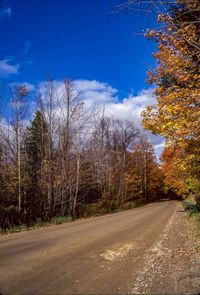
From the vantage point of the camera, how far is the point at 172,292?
5398 mm

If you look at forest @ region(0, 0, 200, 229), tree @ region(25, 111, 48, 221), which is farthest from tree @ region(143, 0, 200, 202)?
tree @ region(25, 111, 48, 221)

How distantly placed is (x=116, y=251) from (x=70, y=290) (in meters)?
3.99

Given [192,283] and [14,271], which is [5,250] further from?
[192,283]

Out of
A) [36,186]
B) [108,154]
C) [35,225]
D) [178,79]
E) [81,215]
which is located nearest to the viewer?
[178,79]

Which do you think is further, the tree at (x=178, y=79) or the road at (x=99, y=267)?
the tree at (x=178, y=79)

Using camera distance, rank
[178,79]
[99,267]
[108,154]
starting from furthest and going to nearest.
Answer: [108,154] → [178,79] → [99,267]

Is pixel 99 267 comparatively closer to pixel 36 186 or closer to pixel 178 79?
pixel 178 79

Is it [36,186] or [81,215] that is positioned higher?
[36,186]

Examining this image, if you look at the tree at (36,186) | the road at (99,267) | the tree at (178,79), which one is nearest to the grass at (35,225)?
the tree at (36,186)

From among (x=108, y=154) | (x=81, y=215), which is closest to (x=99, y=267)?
(x=81, y=215)

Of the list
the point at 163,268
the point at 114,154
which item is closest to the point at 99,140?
the point at 114,154

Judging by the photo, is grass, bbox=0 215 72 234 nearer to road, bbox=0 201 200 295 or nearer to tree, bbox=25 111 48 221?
tree, bbox=25 111 48 221

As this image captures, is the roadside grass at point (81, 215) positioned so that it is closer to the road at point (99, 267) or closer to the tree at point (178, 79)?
the road at point (99, 267)

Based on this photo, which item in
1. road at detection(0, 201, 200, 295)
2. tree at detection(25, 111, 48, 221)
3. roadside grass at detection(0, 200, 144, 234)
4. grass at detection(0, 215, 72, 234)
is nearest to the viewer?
road at detection(0, 201, 200, 295)
